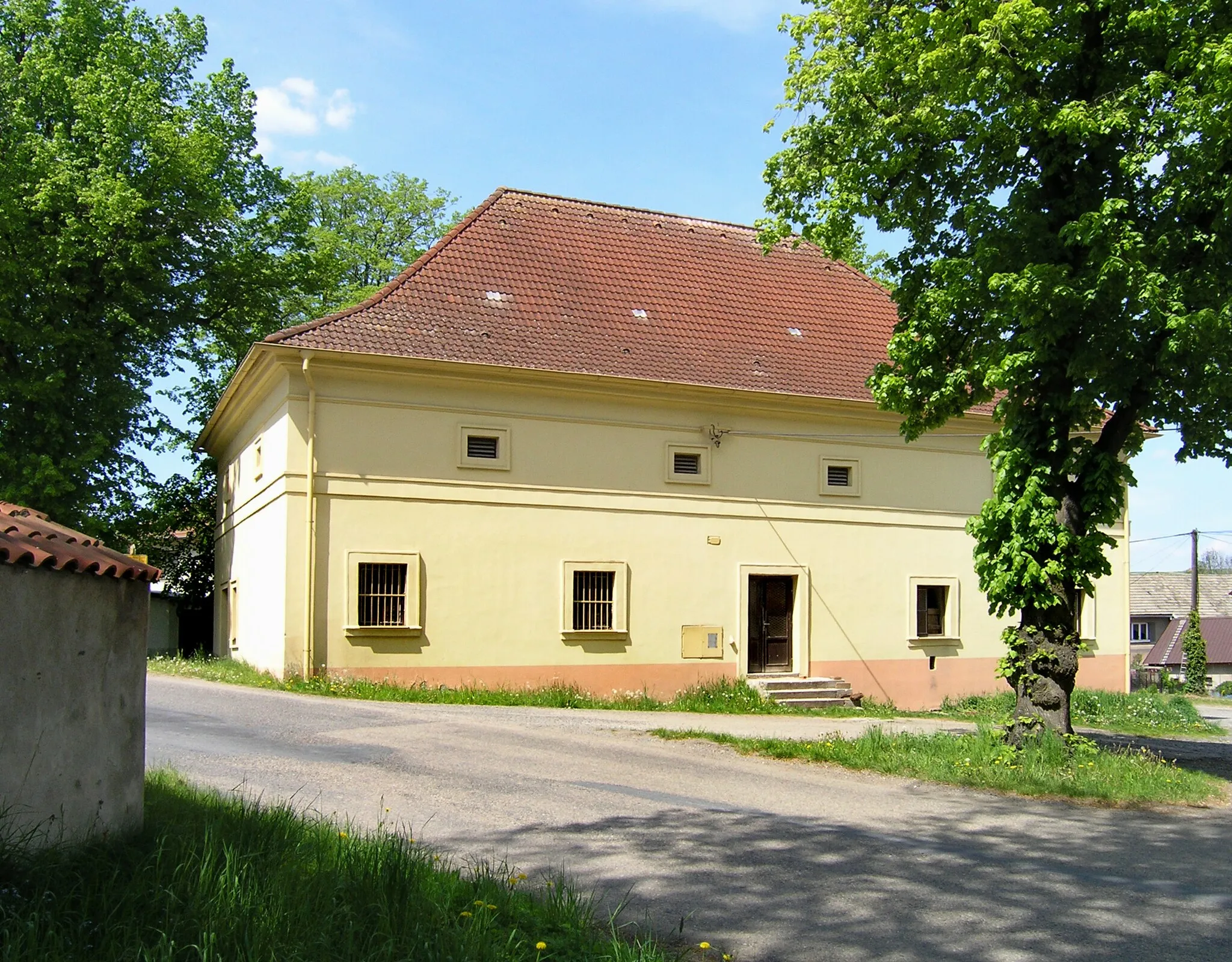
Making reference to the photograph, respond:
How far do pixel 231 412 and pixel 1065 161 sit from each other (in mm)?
18593

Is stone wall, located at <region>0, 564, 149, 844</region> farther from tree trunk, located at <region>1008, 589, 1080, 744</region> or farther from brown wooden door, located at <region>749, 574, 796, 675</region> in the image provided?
brown wooden door, located at <region>749, 574, 796, 675</region>

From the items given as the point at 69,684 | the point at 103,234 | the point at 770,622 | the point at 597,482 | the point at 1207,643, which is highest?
the point at 103,234

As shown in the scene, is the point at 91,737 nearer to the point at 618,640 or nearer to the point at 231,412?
the point at 618,640

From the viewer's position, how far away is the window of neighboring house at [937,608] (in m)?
24.8

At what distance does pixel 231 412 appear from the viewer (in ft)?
84.7

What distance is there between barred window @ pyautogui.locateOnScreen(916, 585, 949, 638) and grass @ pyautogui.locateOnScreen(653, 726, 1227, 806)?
10.7 m

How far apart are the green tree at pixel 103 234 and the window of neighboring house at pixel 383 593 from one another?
416 inches

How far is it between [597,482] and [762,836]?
1328 centimetres

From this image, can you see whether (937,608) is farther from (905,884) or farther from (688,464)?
(905,884)

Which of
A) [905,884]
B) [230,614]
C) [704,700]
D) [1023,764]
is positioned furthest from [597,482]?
[905,884]

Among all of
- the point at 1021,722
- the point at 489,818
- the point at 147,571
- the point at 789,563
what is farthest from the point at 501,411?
the point at 147,571

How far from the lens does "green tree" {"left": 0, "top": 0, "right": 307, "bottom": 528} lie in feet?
87.5

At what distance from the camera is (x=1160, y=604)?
74125mm

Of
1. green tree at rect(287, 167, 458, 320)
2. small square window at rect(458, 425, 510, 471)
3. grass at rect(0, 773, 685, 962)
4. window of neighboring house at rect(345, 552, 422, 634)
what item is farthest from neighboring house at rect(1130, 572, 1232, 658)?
grass at rect(0, 773, 685, 962)
